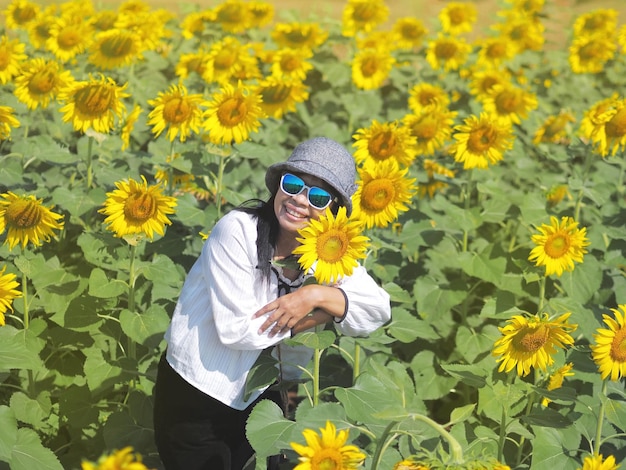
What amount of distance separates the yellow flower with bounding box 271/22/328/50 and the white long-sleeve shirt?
12.2 ft

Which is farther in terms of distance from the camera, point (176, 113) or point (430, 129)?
point (430, 129)

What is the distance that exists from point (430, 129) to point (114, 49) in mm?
1926

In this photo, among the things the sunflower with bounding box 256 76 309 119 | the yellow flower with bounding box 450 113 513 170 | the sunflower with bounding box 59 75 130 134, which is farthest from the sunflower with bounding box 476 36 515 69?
the sunflower with bounding box 59 75 130 134

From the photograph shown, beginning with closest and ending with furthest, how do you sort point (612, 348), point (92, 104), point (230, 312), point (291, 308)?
1. point (291, 308)
2. point (230, 312)
3. point (612, 348)
4. point (92, 104)

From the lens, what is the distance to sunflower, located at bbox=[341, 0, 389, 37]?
613cm

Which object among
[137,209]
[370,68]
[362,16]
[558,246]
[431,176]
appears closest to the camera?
[137,209]

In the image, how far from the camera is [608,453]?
3230 mm

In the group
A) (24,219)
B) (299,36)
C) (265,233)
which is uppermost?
(265,233)

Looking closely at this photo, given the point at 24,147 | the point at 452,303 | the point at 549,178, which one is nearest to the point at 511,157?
the point at 549,178

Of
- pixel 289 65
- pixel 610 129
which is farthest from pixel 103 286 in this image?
pixel 289 65

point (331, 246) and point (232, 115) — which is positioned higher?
point (331, 246)

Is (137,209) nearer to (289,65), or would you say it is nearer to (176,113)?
(176,113)

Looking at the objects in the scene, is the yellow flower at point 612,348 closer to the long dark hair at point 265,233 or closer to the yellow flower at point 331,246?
the yellow flower at point 331,246

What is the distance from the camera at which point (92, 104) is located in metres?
3.53
